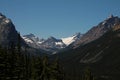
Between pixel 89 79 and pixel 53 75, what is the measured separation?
16.5 m

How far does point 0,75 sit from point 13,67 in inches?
160

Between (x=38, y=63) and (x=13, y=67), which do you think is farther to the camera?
(x=38, y=63)

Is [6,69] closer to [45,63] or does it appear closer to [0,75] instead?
[0,75]

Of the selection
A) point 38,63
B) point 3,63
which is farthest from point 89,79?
point 3,63

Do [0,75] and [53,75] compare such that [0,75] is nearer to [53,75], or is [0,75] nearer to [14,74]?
[14,74]

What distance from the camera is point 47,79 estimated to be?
45875 millimetres

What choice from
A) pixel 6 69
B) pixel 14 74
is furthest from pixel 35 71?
pixel 6 69

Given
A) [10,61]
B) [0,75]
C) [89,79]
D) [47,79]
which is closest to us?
[0,75]

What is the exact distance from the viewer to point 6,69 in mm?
38312

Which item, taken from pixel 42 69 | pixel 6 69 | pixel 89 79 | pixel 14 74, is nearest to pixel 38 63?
pixel 42 69

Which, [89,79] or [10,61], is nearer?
[10,61]

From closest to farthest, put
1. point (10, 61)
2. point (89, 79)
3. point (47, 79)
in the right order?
point (10, 61)
point (47, 79)
point (89, 79)

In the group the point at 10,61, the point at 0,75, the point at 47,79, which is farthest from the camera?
the point at 47,79

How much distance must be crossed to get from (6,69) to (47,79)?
9.03 metres
